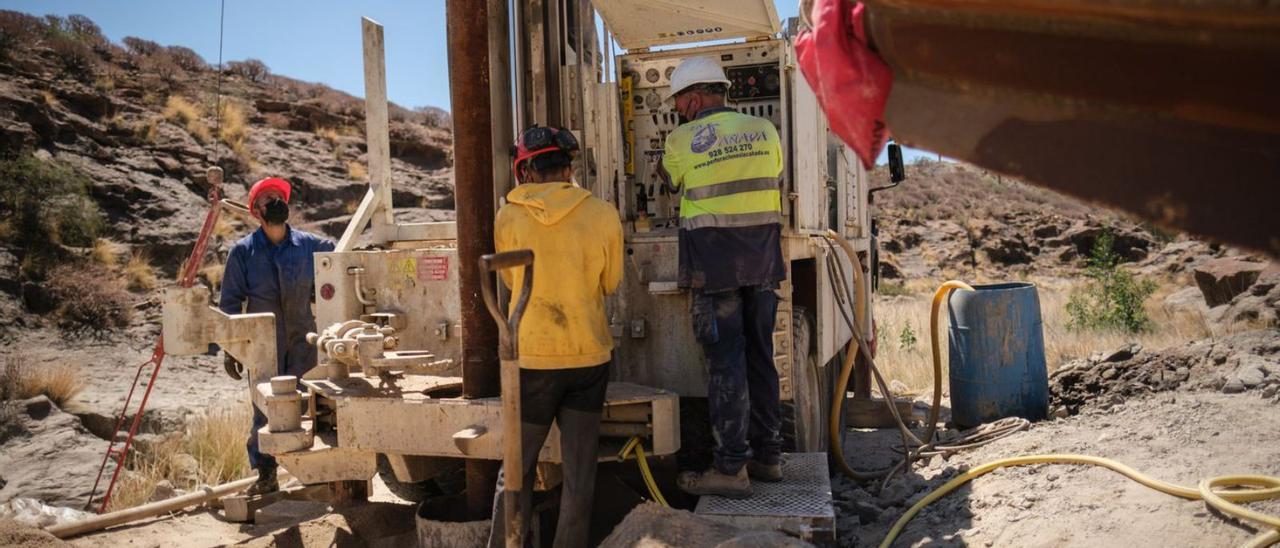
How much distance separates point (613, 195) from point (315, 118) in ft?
61.2

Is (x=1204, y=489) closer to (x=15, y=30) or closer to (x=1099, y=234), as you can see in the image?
(x=15, y=30)

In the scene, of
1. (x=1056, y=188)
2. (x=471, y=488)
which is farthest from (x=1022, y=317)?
(x=1056, y=188)

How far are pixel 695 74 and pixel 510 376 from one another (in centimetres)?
186

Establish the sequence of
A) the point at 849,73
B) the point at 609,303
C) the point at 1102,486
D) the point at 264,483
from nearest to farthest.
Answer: the point at 849,73
the point at 1102,486
the point at 609,303
the point at 264,483

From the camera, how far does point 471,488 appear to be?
13.6 feet

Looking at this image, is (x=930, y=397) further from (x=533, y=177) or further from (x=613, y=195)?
(x=533, y=177)

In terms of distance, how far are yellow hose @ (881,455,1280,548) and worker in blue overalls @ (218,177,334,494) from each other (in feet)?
13.9

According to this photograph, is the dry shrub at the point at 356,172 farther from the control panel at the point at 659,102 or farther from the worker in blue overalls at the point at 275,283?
the control panel at the point at 659,102

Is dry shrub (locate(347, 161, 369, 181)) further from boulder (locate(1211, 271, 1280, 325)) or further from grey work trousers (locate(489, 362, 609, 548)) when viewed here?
grey work trousers (locate(489, 362, 609, 548))

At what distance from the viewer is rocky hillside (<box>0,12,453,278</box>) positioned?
1470 cm

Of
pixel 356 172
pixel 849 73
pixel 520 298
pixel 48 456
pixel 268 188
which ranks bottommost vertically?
pixel 48 456

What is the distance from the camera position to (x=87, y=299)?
39.9 ft

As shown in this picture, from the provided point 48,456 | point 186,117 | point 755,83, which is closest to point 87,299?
point 48,456

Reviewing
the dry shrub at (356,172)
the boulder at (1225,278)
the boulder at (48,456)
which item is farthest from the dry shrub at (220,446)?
the boulder at (1225,278)
